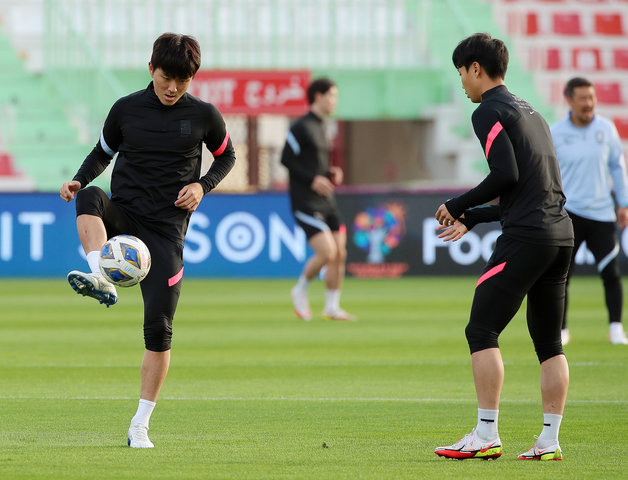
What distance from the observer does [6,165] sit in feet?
80.7

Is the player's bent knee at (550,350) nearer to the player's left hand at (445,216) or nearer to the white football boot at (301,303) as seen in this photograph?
the player's left hand at (445,216)

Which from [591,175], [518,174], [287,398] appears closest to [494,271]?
[518,174]

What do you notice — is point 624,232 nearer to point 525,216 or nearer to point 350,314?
point 350,314

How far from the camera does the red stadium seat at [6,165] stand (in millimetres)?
24516

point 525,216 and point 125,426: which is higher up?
point 525,216

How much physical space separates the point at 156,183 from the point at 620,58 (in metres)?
23.0

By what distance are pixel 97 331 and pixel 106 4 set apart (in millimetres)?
15640

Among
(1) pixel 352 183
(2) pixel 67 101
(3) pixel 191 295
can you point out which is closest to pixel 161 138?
(3) pixel 191 295

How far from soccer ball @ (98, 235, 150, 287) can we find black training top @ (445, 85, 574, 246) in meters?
1.54

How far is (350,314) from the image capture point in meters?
14.3

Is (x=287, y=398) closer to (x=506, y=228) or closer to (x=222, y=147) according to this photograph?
(x=222, y=147)

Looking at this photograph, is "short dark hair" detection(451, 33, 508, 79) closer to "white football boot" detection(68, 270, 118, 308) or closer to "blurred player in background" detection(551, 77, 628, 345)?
"white football boot" detection(68, 270, 118, 308)

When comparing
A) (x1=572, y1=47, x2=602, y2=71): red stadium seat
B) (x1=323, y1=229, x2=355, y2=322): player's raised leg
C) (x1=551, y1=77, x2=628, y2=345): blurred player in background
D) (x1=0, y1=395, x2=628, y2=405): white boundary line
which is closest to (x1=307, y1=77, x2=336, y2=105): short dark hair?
(x1=323, y1=229, x2=355, y2=322): player's raised leg

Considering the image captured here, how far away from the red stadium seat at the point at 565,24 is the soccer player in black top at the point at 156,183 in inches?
900
